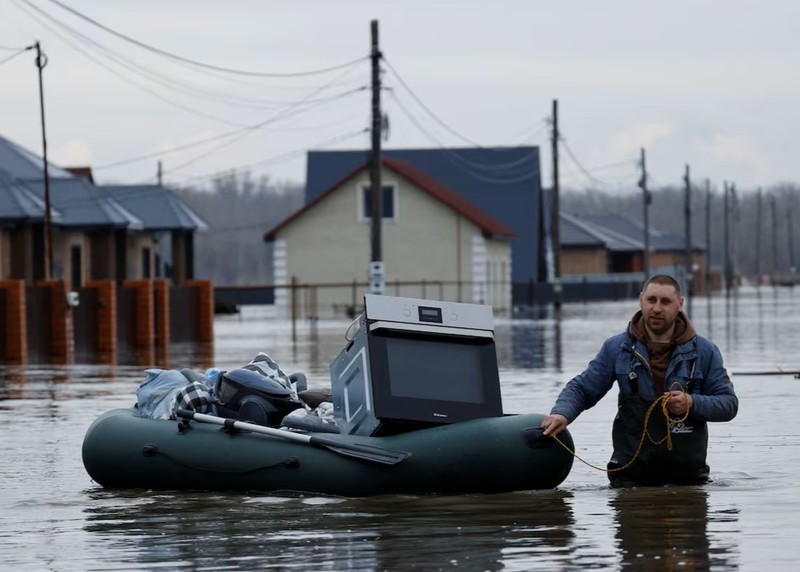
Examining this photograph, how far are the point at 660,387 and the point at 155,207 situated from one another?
161ft

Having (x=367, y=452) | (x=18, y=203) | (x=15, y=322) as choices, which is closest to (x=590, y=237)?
(x=18, y=203)

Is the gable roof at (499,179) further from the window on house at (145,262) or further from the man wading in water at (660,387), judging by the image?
the man wading in water at (660,387)

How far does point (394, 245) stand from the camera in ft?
246

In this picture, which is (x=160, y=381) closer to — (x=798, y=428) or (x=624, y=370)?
(x=624, y=370)

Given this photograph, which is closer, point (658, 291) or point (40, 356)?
point (658, 291)

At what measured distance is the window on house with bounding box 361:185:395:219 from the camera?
2918 inches

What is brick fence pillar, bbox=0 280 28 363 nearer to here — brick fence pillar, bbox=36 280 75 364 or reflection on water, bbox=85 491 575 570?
brick fence pillar, bbox=36 280 75 364

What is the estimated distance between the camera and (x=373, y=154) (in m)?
49.2

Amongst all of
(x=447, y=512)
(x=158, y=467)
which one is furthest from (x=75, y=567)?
(x=158, y=467)

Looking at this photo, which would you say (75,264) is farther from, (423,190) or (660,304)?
(660,304)

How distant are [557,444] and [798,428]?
5802mm

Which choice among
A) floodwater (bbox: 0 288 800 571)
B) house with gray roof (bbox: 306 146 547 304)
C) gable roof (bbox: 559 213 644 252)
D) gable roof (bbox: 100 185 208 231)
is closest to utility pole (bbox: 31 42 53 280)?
gable roof (bbox: 100 185 208 231)

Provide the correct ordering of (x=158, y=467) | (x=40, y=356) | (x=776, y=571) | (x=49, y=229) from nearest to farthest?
(x=776, y=571) → (x=158, y=467) → (x=40, y=356) → (x=49, y=229)

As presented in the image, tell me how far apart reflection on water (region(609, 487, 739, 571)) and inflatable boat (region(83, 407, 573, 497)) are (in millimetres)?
722
